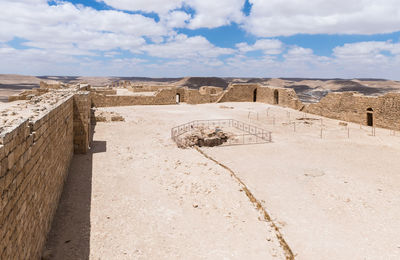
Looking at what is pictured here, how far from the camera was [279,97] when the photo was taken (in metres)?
29.1

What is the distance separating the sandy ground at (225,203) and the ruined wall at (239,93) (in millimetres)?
18720

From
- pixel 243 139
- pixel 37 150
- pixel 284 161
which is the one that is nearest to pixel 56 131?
pixel 37 150

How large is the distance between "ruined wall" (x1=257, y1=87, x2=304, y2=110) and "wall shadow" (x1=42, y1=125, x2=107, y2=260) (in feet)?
71.4

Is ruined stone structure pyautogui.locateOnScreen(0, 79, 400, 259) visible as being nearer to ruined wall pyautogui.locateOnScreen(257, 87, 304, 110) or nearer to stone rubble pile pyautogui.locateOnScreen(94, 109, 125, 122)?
stone rubble pile pyautogui.locateOnScreen(94, 109, 125, 122)

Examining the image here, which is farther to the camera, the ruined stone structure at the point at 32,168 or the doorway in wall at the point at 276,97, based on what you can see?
the doorway in wall at the point at 276,97

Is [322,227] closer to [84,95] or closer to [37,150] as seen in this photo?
[37,150]

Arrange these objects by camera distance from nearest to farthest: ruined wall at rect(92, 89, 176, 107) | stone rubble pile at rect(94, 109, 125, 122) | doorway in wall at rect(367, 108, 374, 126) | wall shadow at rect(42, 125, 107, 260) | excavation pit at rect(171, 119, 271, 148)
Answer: wall shadow at rect(42, 125, 107, 260)
excavation pit at rect(171, 119, 271, 148)
stone rubble pile at rect(94, 109, 125, 122)
doorway in wall at rect(367, 108, 374, 126)
ruined wall at rect(92, 89, 176, 107)

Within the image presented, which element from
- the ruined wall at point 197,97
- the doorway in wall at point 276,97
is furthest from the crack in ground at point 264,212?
the doorway in wall at point 276,97

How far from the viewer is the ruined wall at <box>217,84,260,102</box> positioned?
32.0 metres

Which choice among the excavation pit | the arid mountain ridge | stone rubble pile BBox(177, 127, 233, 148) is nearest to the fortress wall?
stone rubble pile BBox(177, 127, 233, 148)

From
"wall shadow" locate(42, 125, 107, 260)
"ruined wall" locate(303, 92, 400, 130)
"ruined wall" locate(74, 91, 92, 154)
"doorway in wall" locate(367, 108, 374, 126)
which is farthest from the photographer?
"doorway in wall" locate(367, 108, 374, 126)

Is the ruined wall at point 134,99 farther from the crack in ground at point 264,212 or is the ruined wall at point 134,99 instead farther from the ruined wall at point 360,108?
the crack in ground at point 264,212

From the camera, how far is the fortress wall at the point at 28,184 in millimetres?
3508

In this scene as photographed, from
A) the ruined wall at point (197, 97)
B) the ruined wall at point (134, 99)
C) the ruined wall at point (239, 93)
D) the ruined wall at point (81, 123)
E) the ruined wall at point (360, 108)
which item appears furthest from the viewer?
the ruined wall at point (239, 93)
